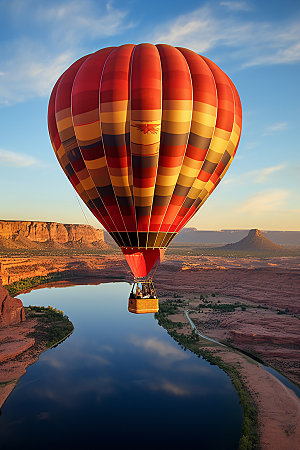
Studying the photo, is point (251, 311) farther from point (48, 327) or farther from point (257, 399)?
point (48, 327)

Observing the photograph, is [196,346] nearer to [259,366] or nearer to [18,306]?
[259,366]

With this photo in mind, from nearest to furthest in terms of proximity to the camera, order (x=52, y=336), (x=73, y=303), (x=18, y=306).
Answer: (x=52, y=336), (x=18, y=306), (x=73, y=303)

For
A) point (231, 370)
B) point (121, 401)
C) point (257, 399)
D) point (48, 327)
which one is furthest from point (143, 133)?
point (48, 327)

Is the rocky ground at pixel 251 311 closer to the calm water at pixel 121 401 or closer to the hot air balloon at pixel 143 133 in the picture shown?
the calm water at pixel 121 401

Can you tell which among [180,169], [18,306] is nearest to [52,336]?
[18,306]

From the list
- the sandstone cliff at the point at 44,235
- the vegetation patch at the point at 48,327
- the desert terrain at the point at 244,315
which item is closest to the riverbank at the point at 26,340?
the vegetation patch at the point at 48,327
